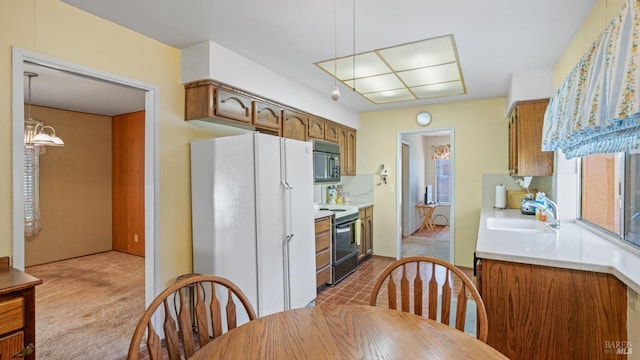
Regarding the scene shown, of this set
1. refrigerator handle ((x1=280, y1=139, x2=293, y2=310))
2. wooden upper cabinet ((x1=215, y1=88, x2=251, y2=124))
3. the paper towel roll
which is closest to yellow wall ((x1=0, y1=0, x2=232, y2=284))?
wooden upper cabinet ((x1=215, y1=88, x2=251, y2=124))

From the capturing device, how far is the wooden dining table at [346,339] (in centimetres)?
102

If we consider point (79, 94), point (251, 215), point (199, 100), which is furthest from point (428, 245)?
point (79, 94)

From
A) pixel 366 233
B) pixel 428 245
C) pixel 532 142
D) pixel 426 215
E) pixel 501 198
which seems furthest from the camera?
pixel 426 215

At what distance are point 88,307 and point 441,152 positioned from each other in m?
8.00

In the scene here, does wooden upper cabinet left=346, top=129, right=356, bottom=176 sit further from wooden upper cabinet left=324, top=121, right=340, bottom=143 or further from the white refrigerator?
the white refrigerator

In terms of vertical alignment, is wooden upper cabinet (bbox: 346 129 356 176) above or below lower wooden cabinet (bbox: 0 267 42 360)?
above

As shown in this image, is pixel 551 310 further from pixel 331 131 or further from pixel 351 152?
pixel 351 152

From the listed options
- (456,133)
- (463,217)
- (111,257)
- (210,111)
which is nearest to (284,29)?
(210,111)

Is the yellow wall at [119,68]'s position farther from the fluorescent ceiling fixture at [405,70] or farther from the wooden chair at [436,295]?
the wooden chair at [436,295]

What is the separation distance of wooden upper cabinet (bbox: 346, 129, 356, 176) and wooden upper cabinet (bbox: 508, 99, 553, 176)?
2348mm

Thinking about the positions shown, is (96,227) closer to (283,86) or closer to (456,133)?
(283,86)

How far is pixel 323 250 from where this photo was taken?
140 inches

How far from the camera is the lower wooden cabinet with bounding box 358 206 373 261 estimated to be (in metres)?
4.61

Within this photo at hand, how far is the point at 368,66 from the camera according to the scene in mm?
3006
